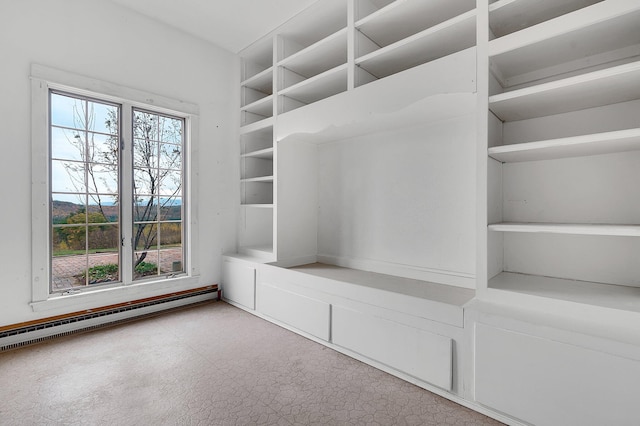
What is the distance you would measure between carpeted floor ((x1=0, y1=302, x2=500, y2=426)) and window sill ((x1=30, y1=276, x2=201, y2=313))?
29 centimetres

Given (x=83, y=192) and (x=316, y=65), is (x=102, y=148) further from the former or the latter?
(x=316, y=65)

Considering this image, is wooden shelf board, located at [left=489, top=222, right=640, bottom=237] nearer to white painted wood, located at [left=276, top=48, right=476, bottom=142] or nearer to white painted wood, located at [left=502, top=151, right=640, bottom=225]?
white painted wood, located at [left=502, top=151, right=640, bottom=225]

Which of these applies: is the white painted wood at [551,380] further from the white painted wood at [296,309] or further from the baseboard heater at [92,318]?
the baseboard heater at [92,318]

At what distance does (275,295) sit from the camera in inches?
123

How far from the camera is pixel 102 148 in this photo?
3098mm

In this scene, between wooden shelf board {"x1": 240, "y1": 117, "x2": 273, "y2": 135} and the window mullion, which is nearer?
the window mullion

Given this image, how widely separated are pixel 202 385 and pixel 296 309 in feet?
3.41

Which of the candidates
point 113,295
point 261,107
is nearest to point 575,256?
point 261,107

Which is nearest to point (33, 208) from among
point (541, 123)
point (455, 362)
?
point (455, 362)

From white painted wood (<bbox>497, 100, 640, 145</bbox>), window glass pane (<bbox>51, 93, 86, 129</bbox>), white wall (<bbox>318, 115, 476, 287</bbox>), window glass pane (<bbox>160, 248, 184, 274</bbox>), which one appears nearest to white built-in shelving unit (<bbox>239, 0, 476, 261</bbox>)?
Result: white wall (<bbox>318, 115, 476, 287</bbox>)

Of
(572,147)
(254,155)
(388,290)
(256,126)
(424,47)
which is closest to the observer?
(572,147)

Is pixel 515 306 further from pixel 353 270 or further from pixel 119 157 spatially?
pixel 119 157

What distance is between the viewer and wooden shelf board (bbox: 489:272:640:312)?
5.49 feet

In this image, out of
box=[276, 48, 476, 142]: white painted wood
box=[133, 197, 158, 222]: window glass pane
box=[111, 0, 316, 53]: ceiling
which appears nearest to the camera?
box=[276, 48, 476, 142]: white painted wood
